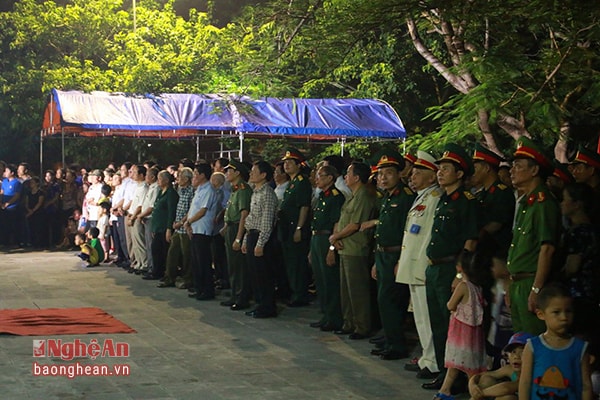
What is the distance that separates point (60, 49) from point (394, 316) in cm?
2137

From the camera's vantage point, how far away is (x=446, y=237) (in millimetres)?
8000

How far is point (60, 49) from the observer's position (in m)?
28.3

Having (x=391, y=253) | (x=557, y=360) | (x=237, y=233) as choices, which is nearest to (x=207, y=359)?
(x=391, y=253)

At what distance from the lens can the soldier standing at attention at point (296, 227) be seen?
40.3 feet

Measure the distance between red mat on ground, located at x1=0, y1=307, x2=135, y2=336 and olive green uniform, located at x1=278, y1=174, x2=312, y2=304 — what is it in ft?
8.05

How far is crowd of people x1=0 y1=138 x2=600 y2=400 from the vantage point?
261 inches

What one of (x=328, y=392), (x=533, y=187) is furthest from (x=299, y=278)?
(x=533, y=187)

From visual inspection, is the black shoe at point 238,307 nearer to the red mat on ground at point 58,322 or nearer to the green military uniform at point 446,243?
the red mat on ground at point 58,322

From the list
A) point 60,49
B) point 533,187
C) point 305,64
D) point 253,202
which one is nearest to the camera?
point 533,187

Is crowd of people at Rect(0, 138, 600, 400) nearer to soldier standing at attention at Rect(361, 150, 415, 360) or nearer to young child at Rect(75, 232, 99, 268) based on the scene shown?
soldier standing at attention at Rect(361, 150, 415, 360)

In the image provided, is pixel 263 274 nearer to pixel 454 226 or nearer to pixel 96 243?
pixel 454 226

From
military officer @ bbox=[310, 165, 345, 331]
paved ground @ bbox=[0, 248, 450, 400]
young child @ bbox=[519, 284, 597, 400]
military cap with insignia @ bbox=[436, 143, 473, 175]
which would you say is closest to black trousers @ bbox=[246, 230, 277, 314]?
paved ground @ bbox=[0, 248, 450, 400]

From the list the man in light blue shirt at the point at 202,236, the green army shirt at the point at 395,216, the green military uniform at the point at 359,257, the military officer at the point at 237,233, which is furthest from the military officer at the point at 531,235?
the man in light blue shirt at the point at 202,236

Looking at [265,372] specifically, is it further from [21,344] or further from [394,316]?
[21,344]
